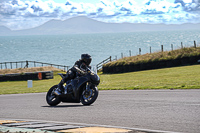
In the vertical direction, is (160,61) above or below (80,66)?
above

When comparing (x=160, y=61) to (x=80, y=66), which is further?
(x=160, y=61)

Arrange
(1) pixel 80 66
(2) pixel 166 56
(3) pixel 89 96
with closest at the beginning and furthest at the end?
1. (3) pixel 89 96
2. (1) pixel 80 66
3. (2) pixel 166 56

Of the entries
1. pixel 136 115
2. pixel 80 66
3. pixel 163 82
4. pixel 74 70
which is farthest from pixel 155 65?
pixel 136 115

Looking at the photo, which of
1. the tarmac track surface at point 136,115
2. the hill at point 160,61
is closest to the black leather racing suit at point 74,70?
the tarmac track surface at point 136,115

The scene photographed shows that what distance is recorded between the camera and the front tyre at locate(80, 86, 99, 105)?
11.0 m

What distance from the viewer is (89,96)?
11.2 m

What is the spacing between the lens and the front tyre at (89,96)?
11.0 m

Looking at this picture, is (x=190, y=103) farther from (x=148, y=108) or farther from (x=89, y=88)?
(x=89, y=88)

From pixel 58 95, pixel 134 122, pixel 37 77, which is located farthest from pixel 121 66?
pixel 134 122

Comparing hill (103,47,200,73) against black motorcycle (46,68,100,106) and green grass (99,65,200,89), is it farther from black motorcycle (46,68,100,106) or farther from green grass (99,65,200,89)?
black motorcycle (46,68,100,106)

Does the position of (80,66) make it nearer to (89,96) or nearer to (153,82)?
(89,96)

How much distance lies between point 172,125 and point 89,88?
4.26 m

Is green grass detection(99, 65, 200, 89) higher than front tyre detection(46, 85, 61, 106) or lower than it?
higher

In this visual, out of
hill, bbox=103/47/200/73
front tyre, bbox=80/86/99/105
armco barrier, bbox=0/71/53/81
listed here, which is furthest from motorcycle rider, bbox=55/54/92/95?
armco barrier, bbox=0/71/53/81
